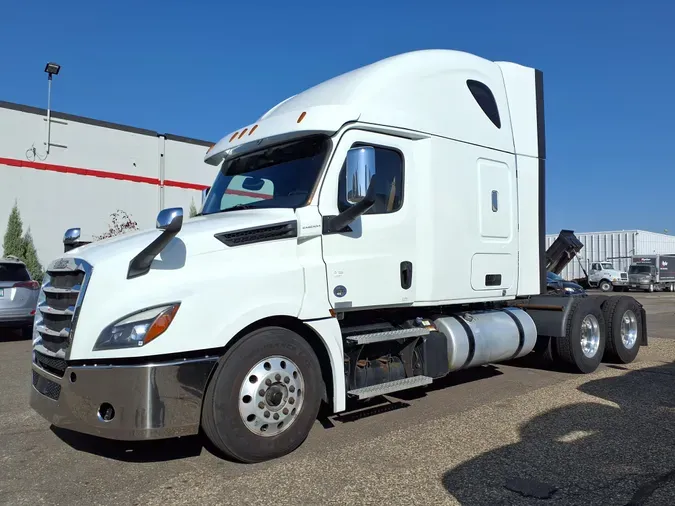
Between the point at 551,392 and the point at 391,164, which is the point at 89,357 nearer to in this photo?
the point at 391,164

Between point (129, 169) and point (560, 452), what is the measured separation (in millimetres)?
18616

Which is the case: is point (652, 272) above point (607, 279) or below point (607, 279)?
above

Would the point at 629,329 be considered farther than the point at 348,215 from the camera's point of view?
Yes

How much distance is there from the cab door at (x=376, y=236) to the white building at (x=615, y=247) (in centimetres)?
3944

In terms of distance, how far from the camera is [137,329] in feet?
12.6

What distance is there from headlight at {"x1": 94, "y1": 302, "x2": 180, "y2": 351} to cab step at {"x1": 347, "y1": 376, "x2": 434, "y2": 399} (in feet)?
6.04

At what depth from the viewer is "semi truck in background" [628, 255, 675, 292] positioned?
37562 millimetres

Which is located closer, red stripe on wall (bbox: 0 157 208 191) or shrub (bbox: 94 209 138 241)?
red stripe on wall (bbox: 0 157 208 191)

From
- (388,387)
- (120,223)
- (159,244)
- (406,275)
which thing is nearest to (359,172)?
(406,275)

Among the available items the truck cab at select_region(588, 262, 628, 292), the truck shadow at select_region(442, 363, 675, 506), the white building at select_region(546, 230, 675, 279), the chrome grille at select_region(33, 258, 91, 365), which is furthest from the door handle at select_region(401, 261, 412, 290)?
the white building at select_region(546, 230, 675, 279)

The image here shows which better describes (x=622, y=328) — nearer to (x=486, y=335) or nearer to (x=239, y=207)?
(x=486, y=335)

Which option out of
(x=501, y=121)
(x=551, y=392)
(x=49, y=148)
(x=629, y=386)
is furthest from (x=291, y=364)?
(x=49, y=148)

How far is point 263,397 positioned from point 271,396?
0.07 metres

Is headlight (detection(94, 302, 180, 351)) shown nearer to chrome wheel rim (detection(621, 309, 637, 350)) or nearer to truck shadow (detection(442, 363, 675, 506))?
truck shadow (detection(442, 363, 675, 506))
